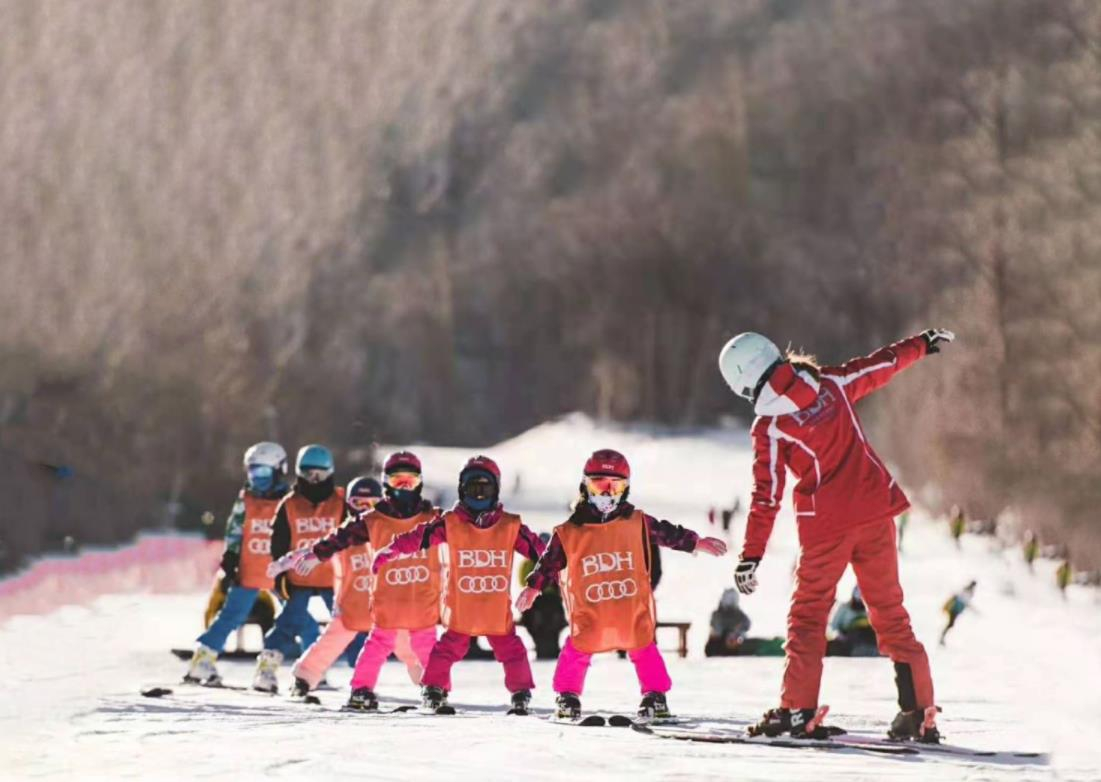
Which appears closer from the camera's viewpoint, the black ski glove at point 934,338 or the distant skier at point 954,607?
the black ski glove at point 934,338

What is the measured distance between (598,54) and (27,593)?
335 feet

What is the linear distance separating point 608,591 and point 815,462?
4.38 feet

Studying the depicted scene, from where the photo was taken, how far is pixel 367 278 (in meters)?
80.2

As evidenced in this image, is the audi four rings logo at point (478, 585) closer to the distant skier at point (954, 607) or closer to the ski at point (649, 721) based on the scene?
the ski at point (649, 721)

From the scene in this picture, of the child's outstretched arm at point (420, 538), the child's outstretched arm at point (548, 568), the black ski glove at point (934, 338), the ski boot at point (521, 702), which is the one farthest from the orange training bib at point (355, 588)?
the black ski glove at point (934, 338)

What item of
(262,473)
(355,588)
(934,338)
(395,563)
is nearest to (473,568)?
(395,563)

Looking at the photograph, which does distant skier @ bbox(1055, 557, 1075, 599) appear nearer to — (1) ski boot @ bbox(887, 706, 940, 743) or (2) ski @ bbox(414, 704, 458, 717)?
(2) ski @ bbox(414, 704, 458, 717)

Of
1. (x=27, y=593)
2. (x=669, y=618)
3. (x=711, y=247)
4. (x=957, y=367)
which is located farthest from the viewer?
(x=711, y=247)

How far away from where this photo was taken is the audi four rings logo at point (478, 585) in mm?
7961

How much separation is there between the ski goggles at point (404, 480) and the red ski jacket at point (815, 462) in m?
2.34

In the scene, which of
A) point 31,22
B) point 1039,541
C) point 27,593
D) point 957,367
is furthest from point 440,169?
point 27,593

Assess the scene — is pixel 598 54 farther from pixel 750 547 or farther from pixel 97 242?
pixel 750 547

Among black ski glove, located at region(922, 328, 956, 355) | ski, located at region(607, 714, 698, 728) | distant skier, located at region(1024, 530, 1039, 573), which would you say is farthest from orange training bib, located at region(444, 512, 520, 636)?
distant skier, located at region(1024, 530, 1039, 573)

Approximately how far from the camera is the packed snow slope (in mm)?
5422
